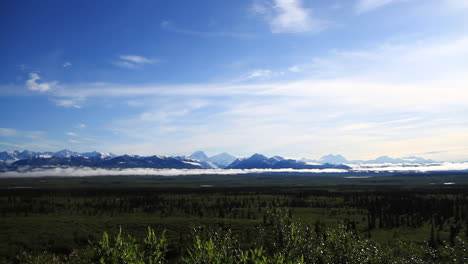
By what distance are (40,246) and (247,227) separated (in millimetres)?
36960

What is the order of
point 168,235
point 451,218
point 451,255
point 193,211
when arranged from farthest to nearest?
point 193,211 < point 451,218 < point 168,235 < point 451,255

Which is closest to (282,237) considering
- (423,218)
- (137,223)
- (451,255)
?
(451,255)

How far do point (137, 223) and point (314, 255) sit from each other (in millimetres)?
52856

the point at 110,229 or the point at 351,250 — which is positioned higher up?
the point at 351,250

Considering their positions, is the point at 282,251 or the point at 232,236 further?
the point at 232,236

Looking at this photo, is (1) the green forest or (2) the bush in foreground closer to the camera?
(2) the bush in foreground

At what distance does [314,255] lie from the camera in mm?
25562

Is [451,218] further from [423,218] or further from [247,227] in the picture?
[247,227]

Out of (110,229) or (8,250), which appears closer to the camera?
(8,250)

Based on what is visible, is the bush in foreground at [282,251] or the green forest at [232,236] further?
the green forest at [232,236]

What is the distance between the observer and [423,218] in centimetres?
8256

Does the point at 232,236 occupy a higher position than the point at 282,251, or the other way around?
the point at 282,251

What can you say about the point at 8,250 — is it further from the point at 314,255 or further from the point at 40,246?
the point at 314,255

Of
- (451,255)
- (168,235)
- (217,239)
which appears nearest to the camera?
(451,255)
